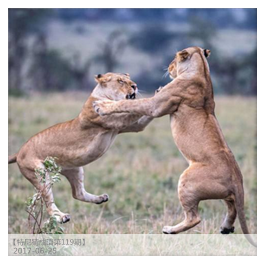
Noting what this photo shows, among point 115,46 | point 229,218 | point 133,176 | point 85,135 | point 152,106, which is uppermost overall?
point 115,46

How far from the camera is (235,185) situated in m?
4.80

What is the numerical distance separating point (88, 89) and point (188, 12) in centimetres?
268

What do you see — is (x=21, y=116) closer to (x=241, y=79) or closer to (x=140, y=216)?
(x=241, y=79)

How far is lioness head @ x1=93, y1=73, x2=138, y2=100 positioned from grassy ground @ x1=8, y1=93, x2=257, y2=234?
1316 millimetres

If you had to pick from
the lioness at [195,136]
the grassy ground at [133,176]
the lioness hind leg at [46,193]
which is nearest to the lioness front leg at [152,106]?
the lioness at [195,136]

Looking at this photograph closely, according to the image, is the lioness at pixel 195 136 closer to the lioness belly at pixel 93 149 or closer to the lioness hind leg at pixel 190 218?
the lioness hind leg at pixel 190 218

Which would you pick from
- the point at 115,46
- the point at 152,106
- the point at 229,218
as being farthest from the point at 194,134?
the point at 115,46

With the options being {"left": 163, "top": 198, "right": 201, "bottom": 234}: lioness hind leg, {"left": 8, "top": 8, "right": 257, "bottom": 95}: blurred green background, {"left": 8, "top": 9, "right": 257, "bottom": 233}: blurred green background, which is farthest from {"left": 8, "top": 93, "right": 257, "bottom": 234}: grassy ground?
{"left": 163, "top": 198, "right": 201, "bottom": 234}: lioness hind leg

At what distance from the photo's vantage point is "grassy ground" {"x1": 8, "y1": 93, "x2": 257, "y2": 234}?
6656 mm

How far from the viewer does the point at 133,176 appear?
9195mm

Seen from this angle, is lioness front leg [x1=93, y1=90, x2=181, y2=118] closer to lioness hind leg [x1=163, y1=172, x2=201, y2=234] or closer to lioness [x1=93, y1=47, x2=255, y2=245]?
lioness [x1=93, y1=47, x2=255, y2=245]

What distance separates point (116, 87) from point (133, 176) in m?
4.02

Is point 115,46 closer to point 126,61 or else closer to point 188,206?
point 126,61
